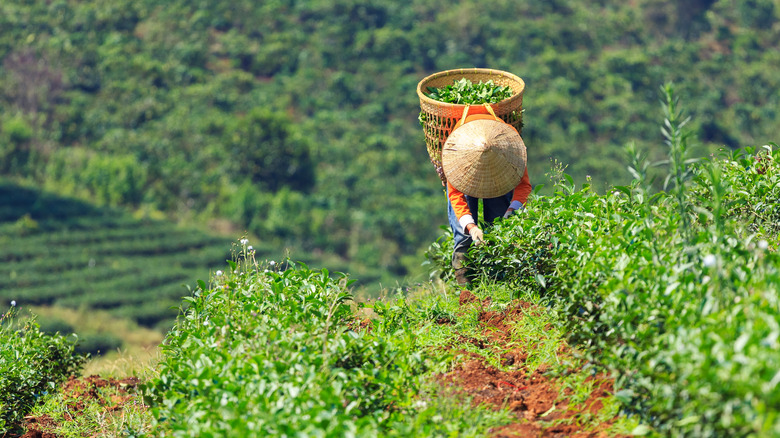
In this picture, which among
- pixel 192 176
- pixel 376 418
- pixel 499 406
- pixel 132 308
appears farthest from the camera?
pixel 192 176

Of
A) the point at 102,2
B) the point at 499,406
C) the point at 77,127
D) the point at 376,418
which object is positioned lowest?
the point at 77,127

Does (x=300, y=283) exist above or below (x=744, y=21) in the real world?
above

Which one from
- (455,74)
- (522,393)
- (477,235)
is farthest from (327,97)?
(522,393)

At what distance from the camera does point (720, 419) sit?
8.78 ft

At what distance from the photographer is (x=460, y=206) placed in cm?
476

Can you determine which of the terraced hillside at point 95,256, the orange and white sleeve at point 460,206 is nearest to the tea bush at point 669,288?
the orange and white sleeve at point 460,206

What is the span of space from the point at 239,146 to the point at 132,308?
1066cm

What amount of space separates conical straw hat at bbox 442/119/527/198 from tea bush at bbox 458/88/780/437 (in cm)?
25

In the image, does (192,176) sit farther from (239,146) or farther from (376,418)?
(376,418)

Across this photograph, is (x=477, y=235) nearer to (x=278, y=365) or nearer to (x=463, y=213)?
(x=463, y=213)

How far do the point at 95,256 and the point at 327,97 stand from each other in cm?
1491

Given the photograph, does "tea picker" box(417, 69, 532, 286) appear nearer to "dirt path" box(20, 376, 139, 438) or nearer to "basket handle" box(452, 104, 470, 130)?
"basket handle" box(452, 104, 470, 130)

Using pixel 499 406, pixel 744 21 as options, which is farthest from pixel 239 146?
pixel 499 406

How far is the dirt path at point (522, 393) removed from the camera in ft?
11.3
